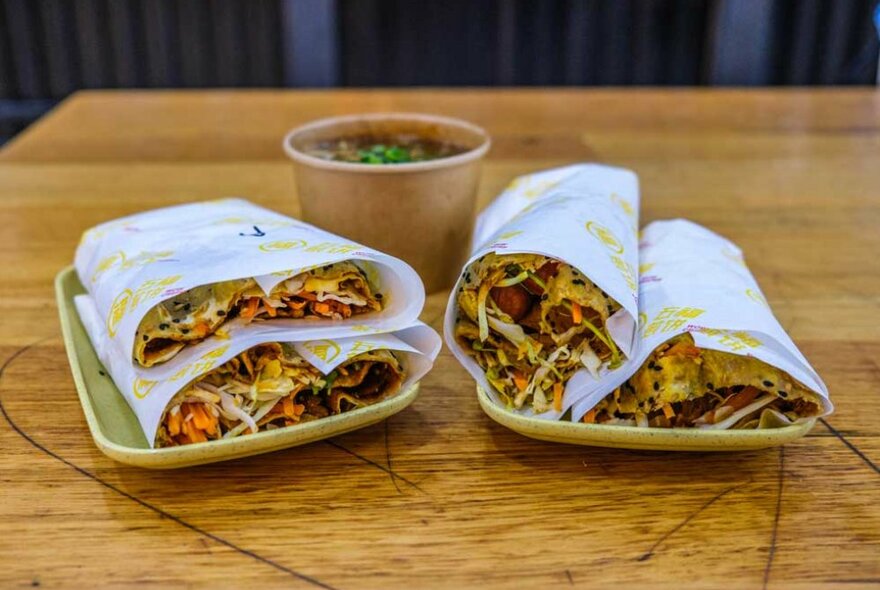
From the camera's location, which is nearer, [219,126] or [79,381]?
[79,381]

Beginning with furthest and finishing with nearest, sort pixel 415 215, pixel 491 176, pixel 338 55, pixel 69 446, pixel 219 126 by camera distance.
Answer: pixel 338 55 → pixel 219 126 → pixel 491 176 → pixel 415 215 → pixel 69 446

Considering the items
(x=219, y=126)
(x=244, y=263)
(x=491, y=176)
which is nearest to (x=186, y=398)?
(x=244, y=263)

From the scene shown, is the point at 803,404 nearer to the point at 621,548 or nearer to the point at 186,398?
the point at 621,548

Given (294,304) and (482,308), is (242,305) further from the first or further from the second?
(482,308)

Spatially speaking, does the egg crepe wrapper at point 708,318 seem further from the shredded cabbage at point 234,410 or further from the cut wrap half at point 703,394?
the shredded cabbage at point 234,410

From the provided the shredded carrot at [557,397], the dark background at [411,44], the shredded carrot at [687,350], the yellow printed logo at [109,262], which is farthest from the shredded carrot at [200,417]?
the dark background at [411,44]

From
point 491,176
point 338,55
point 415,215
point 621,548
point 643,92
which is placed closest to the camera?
point 621,548

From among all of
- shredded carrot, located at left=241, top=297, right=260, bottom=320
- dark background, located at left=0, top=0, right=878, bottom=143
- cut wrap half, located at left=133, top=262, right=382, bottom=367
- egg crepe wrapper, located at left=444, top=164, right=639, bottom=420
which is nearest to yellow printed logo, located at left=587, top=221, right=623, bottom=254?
egg crepe wrapper, located at left=444, top=164, right=639, bottom=420

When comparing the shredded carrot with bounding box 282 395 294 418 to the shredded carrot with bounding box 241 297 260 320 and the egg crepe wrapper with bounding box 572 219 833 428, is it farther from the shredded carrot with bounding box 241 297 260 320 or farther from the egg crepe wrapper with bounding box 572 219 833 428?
the egg crepe wrapper with bounding box 572 219 833 428
